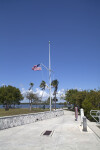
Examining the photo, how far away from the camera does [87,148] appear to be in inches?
217

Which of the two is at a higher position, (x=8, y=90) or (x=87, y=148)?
(x=8, y=90)

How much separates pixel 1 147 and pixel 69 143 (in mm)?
2858

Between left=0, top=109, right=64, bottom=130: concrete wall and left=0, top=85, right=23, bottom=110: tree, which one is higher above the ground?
left=0, top=85, right=23, bottom=110: tree

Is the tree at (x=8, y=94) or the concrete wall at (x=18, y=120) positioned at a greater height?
the tree at (x=8, y=94)

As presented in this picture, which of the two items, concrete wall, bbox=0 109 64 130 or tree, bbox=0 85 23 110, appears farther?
tree, bbox=0 85 23 110

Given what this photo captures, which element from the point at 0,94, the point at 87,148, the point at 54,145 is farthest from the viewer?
the point at 0,94

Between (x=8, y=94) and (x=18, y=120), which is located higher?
(x=8, y=94)

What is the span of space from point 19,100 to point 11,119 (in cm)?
4568

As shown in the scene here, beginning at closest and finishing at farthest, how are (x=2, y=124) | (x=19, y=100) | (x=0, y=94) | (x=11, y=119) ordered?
(x=2, y=124)
(x=11, y=119)
(x=0, y=94)
(x=19, y=100)

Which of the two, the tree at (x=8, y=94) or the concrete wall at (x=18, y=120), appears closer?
the concrete wall at (x=18, y=120)

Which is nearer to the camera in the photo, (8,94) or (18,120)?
(18,120)

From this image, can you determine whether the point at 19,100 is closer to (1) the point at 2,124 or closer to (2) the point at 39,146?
(1) the point at 2,124

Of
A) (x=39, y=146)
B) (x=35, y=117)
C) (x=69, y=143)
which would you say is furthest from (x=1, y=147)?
(x=35, y=117)

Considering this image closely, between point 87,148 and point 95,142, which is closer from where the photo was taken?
point 87,148
